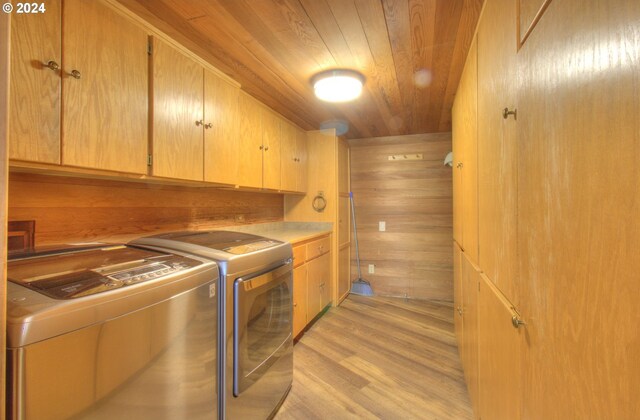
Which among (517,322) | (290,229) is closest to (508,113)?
(517,322)

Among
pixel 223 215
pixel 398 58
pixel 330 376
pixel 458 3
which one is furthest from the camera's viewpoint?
pixel 223 215

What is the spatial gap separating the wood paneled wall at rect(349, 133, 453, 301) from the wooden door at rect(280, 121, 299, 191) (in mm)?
1059

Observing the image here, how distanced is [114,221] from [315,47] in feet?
4.80

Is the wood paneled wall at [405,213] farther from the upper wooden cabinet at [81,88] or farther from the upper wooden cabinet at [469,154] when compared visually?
the upper wooden cabinet at [81,88]

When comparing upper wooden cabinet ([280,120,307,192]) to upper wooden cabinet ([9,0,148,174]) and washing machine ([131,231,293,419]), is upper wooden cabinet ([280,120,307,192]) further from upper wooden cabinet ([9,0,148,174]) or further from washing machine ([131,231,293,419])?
upper wooden cabinet ([9,0,148,174])

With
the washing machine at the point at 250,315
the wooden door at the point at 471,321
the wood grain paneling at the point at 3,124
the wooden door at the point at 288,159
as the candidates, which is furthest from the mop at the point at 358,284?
the wood grain paneling at the point at 3,124

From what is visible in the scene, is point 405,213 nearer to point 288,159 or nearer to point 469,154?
point 288,159

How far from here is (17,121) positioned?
0.90 m

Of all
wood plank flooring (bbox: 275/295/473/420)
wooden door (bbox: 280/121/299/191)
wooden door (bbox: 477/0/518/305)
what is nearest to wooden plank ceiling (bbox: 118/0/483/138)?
wooden door (bbox: 477/0/518/305)

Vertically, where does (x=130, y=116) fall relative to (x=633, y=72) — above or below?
above

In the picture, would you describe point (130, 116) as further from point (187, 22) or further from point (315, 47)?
point (315, 47)

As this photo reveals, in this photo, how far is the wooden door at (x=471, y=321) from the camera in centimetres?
142

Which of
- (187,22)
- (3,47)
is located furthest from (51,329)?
(187,22)

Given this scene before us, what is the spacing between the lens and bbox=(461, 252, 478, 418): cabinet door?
1419 mm
